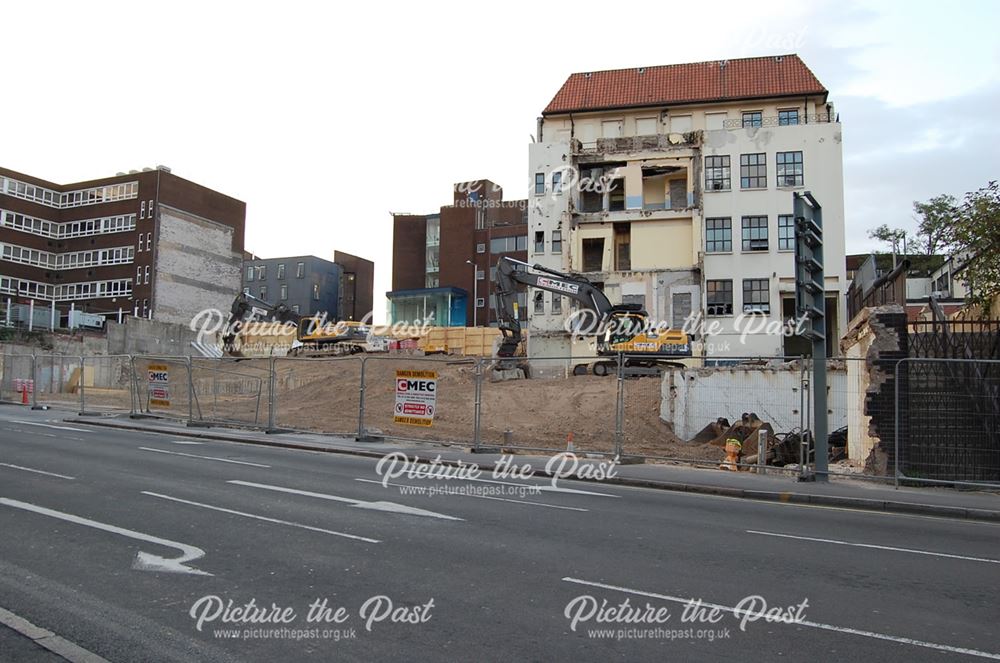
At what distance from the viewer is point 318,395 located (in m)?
37.3

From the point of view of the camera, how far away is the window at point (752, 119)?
5216 centimetres

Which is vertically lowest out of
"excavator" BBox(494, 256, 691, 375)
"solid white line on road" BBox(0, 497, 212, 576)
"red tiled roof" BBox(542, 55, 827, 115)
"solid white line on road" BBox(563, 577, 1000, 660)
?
"solid white line on road" BBox(563, 577, 1000, 660)

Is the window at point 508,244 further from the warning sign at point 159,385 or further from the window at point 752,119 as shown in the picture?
the warning sign at point 159,385

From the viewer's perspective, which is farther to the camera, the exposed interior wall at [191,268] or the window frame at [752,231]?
the exposed interior wall at [191,268]

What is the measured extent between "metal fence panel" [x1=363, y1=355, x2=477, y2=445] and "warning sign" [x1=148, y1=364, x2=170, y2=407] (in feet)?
20.5

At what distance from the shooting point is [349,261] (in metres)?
103

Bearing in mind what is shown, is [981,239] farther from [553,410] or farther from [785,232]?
[785,232]

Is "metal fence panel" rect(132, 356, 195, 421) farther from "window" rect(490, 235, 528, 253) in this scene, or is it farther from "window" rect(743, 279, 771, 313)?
"window" rect(490, 235, 528, 253)

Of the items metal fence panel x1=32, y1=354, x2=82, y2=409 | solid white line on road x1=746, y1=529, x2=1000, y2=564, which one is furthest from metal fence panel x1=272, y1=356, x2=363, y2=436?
solid white line on road x1=746, y1=529, x2=1000, y2=564

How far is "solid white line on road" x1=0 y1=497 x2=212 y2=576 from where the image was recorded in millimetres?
6621

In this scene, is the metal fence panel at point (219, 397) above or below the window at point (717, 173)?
below

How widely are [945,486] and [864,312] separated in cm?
426

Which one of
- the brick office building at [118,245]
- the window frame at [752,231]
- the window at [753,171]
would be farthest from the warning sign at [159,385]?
the brick office building at [118,245]

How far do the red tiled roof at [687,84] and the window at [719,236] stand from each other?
1017 centimetres
